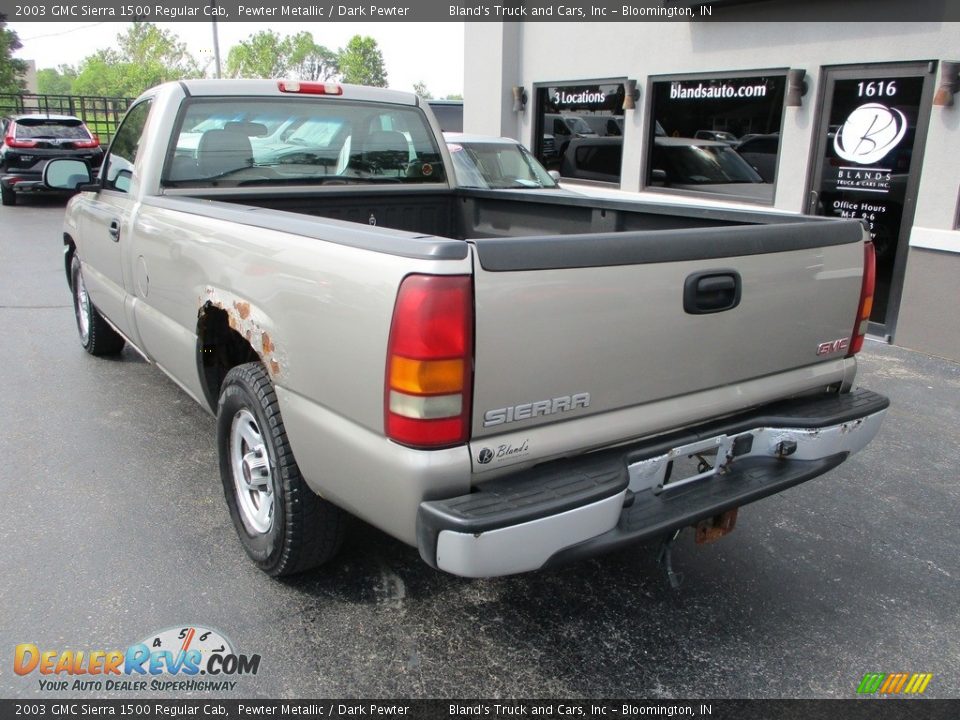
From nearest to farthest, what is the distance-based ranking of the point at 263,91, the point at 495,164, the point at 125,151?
1. the point at 263,91
2. the point at 125,151
3. the point at 495,164

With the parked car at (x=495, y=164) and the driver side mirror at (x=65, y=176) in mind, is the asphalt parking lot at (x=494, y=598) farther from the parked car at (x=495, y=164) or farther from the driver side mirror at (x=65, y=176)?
the parked car at (x=495, y=164)

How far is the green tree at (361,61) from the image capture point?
336 feet

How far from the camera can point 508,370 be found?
2244 mm

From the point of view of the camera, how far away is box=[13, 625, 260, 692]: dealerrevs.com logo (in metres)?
2.58

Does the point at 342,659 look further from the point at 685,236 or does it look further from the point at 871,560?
the point at 871,560

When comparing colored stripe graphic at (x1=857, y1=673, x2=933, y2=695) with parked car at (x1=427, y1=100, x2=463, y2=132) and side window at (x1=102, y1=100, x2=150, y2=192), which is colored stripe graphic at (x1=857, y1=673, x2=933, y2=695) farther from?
parked car at (x1=427, y1=100, x2=463, y2=132)

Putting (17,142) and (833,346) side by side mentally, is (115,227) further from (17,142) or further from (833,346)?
(17,142)

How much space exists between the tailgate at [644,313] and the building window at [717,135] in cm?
588

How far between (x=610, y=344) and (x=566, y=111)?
957 cm

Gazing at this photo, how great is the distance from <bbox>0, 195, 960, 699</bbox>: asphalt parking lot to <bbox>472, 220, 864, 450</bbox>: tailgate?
33.5 inches

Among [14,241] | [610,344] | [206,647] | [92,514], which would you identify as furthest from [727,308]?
[14,241]

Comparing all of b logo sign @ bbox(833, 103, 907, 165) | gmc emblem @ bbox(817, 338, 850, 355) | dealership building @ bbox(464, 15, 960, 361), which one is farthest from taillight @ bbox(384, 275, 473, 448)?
b logo sign @ bbox(833, 103, 907, 165)

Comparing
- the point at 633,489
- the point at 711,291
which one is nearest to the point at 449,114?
the point at 711,291

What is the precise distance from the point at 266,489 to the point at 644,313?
1.63m
